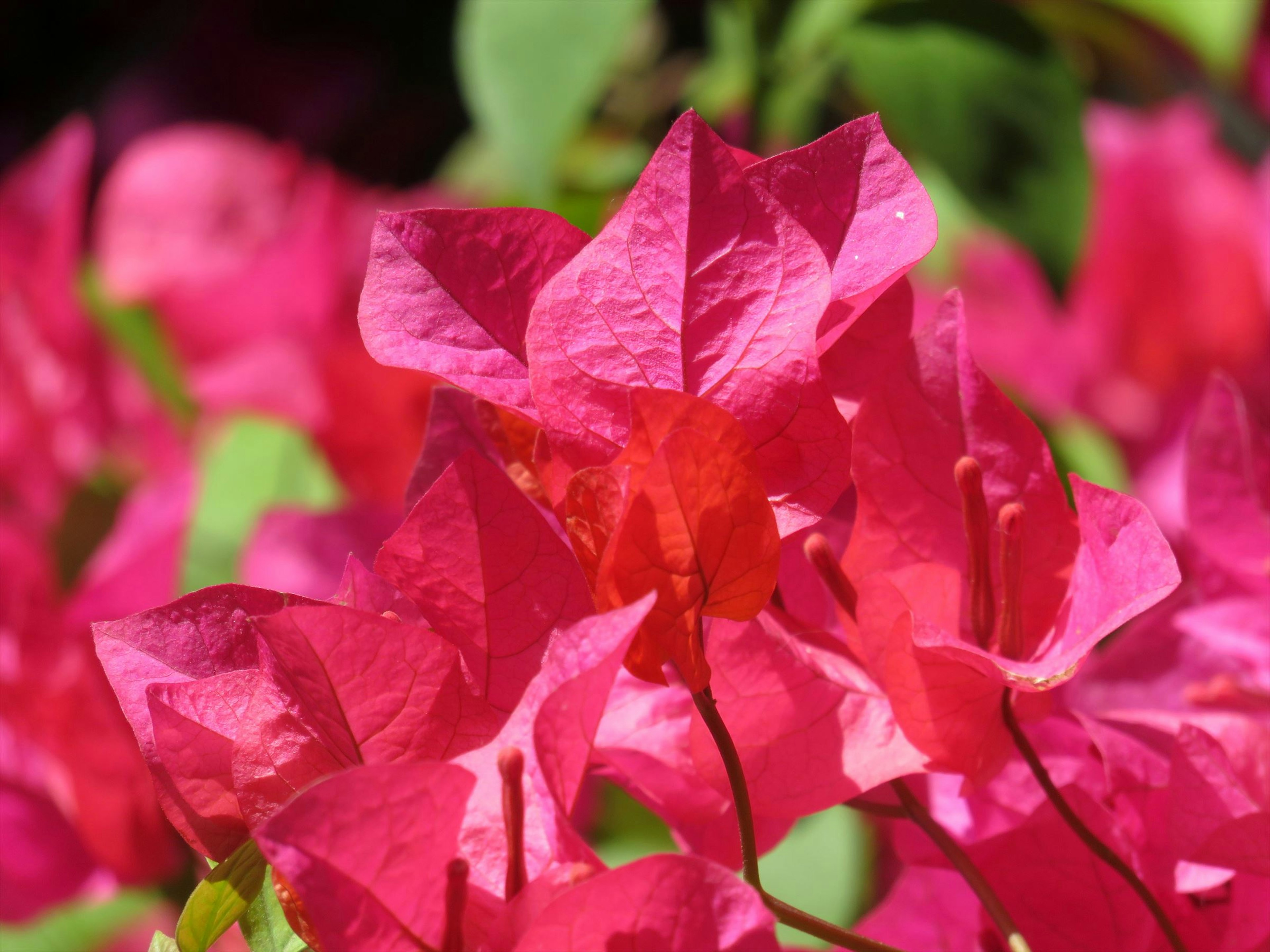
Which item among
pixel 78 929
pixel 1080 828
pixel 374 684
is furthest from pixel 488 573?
pixel 78 929

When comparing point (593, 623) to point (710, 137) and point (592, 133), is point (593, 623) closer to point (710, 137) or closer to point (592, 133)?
point (710, 137)

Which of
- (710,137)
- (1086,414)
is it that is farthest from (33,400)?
(1086,414)

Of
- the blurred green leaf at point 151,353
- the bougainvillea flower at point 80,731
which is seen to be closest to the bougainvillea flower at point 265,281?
the blurred green leaf at point 151,353

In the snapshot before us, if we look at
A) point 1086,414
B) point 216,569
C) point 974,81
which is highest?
point 974,81

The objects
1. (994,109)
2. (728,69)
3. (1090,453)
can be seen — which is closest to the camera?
(994,109)

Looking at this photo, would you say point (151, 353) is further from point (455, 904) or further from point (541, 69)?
point (455, 904)

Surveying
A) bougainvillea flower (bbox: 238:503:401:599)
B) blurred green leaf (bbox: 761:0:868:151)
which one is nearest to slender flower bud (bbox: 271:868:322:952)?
Answer: bougainvillea flower (bbox: 238:503:401:599)

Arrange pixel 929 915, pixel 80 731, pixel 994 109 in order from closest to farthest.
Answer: pixel 929 915, pixel 80 731, pixel 994 109

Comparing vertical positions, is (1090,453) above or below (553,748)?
below
